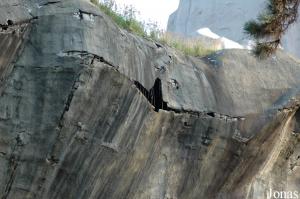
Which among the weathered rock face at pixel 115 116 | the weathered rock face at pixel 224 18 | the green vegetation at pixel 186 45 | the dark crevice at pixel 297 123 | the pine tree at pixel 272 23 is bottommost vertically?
the weathered rock face at pixel 115 116

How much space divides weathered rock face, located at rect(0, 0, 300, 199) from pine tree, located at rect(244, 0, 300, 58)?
1566mm

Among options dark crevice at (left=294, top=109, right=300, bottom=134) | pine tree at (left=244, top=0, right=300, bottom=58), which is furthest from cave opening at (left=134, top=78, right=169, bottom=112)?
dark crevice at (left=294, top=109, right=300, bottom=134)

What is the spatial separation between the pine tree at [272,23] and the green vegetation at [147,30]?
204cm

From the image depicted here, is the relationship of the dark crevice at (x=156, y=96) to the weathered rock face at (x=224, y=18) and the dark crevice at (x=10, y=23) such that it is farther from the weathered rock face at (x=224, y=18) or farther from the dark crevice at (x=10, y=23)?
the weathered rock face at (x=224, y=18)

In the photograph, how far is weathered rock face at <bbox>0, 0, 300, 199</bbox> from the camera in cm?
696

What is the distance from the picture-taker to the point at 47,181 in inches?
280

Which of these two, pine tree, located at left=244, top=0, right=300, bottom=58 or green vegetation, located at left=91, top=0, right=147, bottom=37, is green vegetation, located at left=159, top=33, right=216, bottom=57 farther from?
pine tree, located at left=244, top=0, right=300, bottom=58

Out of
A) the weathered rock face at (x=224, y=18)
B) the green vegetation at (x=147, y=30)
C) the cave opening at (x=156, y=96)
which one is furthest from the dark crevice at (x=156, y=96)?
the weathered rock face at (x=224, y=18)

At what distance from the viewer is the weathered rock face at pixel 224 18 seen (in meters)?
19.1

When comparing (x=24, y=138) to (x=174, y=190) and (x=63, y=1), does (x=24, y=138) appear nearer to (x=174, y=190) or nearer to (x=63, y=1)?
(x=63, y=1)

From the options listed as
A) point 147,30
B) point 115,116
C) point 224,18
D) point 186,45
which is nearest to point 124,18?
point 147,30

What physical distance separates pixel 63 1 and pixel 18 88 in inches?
49.0

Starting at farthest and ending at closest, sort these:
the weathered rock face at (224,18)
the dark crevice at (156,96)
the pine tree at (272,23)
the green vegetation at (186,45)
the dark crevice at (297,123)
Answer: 1. the weathered rock face at (224,18)
2. the green vegetation at (186,45)
3. the dark crevice at (297,123)
4. the dark crevice at (156,96)
5. the pine tree at (272,23)

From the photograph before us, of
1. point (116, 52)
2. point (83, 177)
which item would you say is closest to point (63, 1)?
point (116, 52)
